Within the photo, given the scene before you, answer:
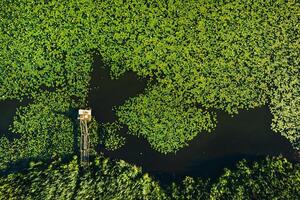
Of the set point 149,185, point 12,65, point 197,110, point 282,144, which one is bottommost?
point 149,185

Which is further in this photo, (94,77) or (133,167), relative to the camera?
(94,77)

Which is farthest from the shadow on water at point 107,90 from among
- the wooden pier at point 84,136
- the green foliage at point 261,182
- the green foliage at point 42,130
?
the green foliage at point 261,182

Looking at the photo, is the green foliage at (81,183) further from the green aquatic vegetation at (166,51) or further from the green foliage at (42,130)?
the green aquatic vegetation at (166,51)

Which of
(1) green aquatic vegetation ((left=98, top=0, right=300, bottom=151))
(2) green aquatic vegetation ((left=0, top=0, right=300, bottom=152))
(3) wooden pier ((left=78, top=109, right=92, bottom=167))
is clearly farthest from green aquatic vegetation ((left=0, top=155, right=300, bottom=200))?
(1) green aquatic vegetation ((left=98, top=0, right=300, bottom=151))

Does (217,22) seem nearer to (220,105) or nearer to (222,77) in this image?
(222,77)

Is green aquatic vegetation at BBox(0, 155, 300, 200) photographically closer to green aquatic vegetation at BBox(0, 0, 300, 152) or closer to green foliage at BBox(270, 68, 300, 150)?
green foliage at BBox(270, 68, 300, 150)

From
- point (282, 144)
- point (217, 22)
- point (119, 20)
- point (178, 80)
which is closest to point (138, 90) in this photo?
point (178, 80)
